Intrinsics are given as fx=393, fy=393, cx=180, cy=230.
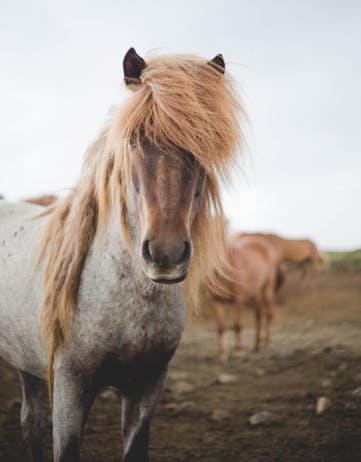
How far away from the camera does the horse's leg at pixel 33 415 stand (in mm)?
2398

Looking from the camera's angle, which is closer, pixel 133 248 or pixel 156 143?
pixel 156 143

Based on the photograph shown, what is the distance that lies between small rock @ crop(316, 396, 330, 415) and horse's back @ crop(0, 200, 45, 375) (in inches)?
100

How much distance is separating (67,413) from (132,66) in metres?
1.49

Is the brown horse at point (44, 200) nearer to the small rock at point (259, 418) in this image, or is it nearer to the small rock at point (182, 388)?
the small rock at point (182, 388)

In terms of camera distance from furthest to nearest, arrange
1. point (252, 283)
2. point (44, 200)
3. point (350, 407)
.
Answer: point (252, 283), point (44, 200), point (350, 407)

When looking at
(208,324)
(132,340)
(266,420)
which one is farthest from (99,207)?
(208,324)

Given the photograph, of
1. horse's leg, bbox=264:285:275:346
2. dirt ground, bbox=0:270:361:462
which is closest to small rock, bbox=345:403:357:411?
dirt ground, bbox=0:270:361:462

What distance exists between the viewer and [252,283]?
25.0 ft

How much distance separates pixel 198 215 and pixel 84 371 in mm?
840

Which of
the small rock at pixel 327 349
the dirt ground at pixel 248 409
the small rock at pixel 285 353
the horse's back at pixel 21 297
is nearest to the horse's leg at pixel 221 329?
the dirt ground at pixel 248 409

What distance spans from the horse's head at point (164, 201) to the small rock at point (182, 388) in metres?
3.55

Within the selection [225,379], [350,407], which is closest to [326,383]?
[350,407]

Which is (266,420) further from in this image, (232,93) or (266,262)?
(266,262)

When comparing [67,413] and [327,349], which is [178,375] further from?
[67,413]
